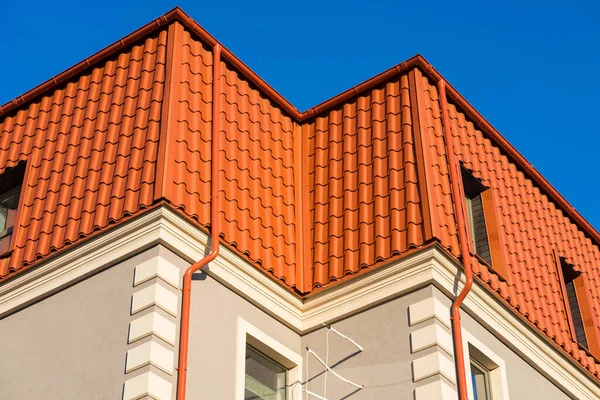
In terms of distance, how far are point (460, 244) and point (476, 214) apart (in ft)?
6.91

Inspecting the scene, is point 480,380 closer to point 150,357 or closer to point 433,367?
point 433,367

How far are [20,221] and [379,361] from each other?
15.9ft

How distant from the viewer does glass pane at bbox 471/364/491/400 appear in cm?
1369

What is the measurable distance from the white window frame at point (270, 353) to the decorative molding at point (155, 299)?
0.99 meters

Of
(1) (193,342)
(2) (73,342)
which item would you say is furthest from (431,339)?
(2) (73,342)

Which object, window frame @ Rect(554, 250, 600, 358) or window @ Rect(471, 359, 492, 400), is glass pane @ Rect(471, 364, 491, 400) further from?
window frame @ Rect(554, 250, 600, 358)

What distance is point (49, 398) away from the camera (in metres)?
12.0

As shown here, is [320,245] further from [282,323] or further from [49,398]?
[49,398]

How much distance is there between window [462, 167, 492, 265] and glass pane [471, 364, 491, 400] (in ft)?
6.31

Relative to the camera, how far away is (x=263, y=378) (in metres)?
13.2

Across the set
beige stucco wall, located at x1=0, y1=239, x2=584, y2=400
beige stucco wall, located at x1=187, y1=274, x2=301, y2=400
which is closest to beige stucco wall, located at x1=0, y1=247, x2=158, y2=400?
beige stucco wall, located at x1=0, y1=239, x2=584, y2=400

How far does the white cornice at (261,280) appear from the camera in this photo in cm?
1271

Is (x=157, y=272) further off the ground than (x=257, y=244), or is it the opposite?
(x=257, y=244)

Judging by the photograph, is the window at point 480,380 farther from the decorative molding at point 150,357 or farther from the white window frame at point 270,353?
the decorative molding at point 150,357
